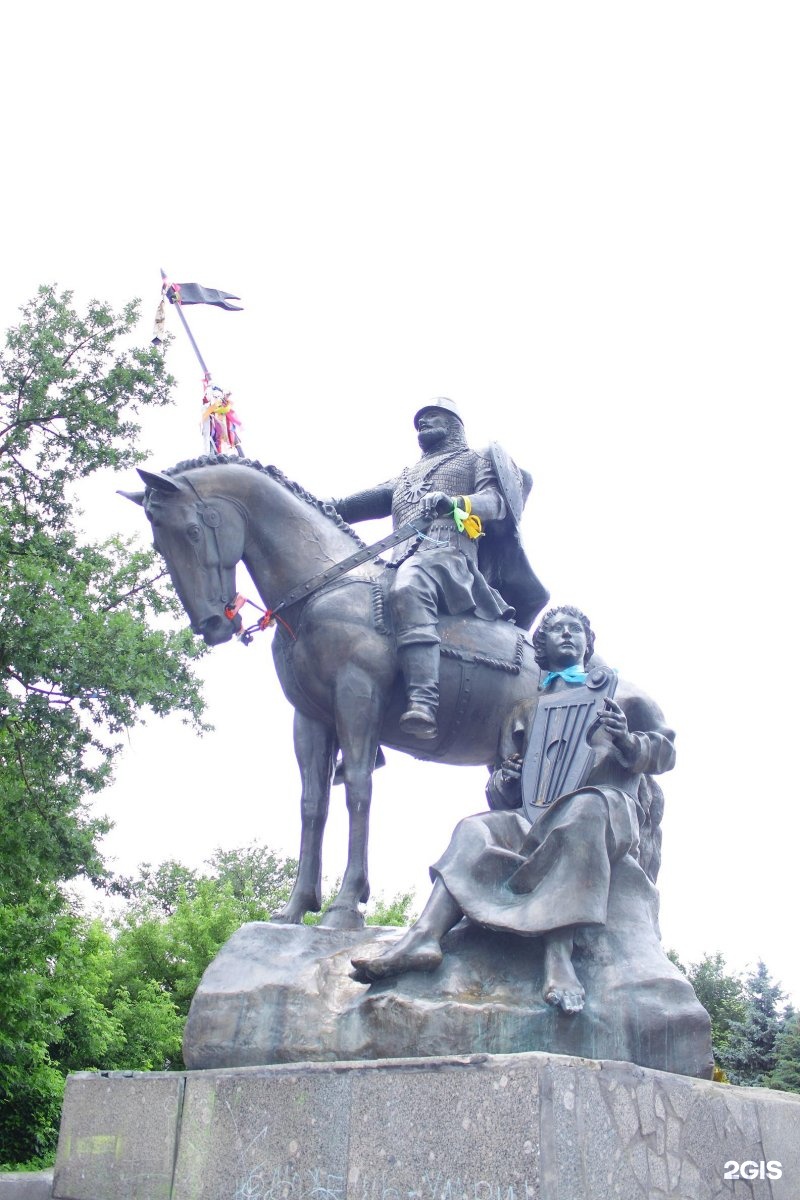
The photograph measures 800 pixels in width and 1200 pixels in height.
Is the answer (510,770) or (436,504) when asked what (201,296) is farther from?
(510,770)

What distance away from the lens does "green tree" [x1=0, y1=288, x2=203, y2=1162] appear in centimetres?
1474

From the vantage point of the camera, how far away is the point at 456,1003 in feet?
15.5

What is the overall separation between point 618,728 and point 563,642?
37.2 inches

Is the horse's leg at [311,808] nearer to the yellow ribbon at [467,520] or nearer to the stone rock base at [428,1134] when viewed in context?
the stone rock base at [428,1134]

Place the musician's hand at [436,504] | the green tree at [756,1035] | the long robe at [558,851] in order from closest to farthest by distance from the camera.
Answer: the long robe at [558,851]
the musician's hand at [436,504]
the green tree at [756,1035]

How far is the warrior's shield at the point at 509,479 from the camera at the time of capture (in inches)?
275

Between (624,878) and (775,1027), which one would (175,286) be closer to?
(624,878)

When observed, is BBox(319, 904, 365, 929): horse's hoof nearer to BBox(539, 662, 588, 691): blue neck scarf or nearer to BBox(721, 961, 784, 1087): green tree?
BBox(539, 662, 588, 691): blue neck scarf

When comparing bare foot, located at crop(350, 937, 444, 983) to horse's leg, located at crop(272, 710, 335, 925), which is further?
horse's leg, located at crop(272, 710, 335, 925)

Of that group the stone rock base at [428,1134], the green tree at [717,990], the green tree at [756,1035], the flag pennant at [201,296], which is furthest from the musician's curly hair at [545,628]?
the green tree at [717,990]

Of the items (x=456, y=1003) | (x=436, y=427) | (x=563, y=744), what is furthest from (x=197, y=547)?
Answer: (x=456, y=1003)

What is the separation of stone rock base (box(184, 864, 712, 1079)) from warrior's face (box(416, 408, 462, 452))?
3.34 m

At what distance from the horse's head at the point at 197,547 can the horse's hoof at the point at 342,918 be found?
1.66 metres

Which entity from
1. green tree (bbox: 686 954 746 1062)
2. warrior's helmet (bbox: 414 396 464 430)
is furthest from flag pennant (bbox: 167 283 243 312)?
green tree (bbox: 686 954 746 1062)
